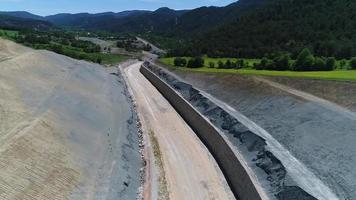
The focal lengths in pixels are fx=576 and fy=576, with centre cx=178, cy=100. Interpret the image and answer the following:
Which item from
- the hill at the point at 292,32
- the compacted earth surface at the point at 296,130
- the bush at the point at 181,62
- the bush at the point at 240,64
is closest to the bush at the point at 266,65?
the bush at the point at 240,64

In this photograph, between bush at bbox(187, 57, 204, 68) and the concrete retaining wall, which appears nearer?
the concrete retaining wall

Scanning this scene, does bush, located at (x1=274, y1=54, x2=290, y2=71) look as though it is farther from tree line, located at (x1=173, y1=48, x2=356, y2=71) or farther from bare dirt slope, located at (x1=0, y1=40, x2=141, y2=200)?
bare dirt slope, located at (x1=0, y1=40, x2=141, y2=200)

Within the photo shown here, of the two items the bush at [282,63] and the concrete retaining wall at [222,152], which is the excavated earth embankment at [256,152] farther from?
the bush at [282,63]

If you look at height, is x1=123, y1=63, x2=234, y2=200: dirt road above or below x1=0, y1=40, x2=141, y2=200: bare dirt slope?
below

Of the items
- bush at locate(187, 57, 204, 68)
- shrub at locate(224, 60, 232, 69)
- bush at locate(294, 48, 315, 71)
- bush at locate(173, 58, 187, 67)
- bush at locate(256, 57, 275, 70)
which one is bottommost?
bush at locate(173, 58, 187, 67)

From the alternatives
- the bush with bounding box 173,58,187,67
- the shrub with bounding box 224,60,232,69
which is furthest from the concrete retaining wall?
the bush with bounding box 173,58,187,67

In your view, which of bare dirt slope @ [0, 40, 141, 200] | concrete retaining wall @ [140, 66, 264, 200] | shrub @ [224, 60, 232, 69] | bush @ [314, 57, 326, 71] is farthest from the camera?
shrub @ [224, 60, 232, 69]

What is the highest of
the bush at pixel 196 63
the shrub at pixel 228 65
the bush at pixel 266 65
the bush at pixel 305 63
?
the bush at pixel 305 63
